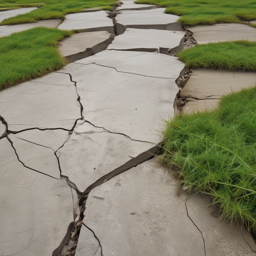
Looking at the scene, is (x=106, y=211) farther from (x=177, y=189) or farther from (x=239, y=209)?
(x=239, y=209)

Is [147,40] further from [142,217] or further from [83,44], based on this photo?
[142,217]

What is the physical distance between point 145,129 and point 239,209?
65 centimetres

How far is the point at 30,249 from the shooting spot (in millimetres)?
735

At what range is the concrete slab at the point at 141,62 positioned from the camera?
6.31 feet

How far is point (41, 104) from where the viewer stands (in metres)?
1.52

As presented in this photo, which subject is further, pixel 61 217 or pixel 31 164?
pixel 31 164

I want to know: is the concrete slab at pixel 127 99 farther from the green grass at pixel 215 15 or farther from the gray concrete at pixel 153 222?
the green grass at pixel 215 15

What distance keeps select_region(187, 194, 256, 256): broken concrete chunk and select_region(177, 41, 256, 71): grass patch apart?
1527 mm

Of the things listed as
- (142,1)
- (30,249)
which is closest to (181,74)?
(30,249)

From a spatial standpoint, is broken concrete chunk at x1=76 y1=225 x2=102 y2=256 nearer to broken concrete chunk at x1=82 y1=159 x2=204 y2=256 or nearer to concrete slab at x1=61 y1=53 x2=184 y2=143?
broken concrete chunk at x1=82 y1=159 x2=204 y2=256

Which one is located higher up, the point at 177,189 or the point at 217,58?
Answer: the point at 217,58

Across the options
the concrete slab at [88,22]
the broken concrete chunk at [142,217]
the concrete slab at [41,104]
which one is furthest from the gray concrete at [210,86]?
the concrete slab at [88,22]

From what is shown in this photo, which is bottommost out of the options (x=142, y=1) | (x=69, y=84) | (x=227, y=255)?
(x=227, y=255)

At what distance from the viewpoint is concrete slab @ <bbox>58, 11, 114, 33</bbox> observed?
129 inches
